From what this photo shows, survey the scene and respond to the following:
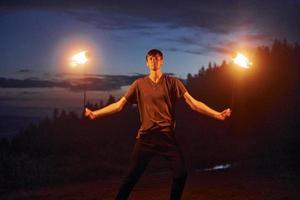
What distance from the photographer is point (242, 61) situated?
748 cm

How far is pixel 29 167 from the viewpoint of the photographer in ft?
60.1

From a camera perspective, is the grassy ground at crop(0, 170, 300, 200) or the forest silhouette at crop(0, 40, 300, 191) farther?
the forest silhouette at crop(0, 40, 300, 191)

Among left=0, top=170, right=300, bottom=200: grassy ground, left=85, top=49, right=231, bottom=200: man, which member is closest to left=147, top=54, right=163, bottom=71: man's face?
left=85, top=49, right=231, bottom=200: man

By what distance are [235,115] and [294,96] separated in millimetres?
7728

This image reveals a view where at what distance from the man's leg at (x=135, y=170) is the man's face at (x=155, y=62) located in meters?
1.00

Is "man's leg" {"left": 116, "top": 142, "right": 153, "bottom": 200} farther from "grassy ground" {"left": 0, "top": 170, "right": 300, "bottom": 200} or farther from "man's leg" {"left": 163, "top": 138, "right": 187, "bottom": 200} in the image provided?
"grassy ground" {"left": 0, "top": 170, "right": 300, "bottom": 200}

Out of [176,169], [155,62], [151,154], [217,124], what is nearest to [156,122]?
[151,154]

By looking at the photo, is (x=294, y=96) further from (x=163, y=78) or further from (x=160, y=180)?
(x=163, y=78)

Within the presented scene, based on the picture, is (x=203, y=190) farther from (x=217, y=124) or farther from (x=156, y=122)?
(x=217, y=124)

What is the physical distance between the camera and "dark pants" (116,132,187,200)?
6.65 meters

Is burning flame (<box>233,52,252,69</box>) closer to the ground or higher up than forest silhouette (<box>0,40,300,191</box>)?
higher up

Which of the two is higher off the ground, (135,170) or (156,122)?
(156,122)

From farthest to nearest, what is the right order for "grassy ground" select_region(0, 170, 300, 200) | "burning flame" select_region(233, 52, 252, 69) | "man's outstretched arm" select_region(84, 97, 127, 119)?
"grassy ground" select_region(0, 170, 300, 200)
"burning flame" select_region(233, 52, 252, 69)
"man's outstretched arm" select_region(84, 97, 127, 119)

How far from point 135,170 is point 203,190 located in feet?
14.4
